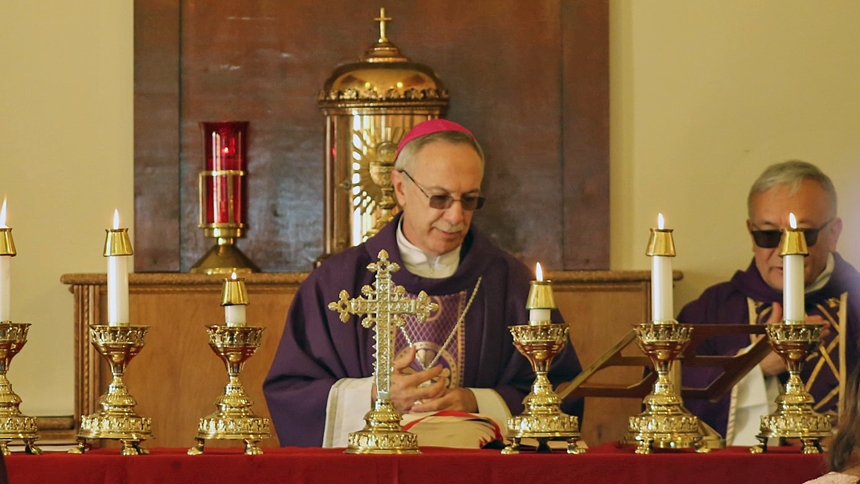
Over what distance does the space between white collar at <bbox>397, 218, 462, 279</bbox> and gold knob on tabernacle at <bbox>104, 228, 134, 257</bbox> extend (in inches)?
62.0

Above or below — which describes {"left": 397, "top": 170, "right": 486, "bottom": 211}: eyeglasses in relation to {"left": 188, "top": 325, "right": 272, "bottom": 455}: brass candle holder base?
above

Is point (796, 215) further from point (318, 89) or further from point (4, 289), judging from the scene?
point (4, 289)

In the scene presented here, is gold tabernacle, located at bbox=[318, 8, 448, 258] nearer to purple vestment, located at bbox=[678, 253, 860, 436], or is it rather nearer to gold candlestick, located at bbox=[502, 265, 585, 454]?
purple vestment, located at bbox=[678, 253, 860, 436]

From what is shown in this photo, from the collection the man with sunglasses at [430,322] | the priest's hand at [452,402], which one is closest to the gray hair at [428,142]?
the man with sunglasses at [430,322]

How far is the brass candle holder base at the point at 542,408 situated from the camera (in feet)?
11.5

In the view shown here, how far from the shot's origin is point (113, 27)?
20.7ft

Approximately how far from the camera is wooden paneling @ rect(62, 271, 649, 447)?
574cm

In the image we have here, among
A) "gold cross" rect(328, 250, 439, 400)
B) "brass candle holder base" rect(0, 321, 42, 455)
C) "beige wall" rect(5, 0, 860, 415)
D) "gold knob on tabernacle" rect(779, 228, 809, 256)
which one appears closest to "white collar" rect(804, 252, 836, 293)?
"beige wall" rect(5, 0, 860, 415)

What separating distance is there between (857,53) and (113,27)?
2963 mm

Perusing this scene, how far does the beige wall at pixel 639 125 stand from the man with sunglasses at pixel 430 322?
1.33 m

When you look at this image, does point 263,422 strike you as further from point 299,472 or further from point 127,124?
point 127,124

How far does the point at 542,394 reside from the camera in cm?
358

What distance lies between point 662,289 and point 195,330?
2642mm

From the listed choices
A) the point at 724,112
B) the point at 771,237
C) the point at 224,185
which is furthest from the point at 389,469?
the point at 724,112
